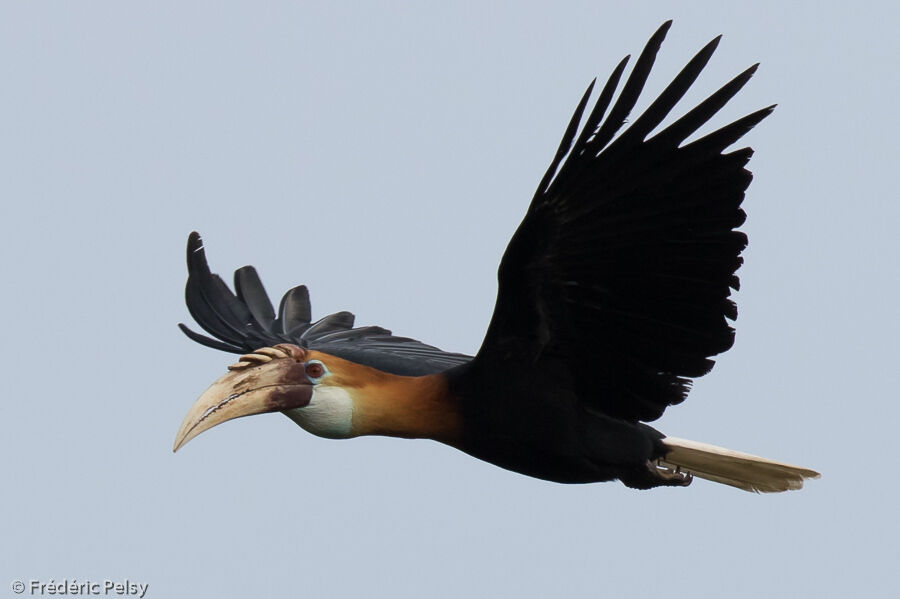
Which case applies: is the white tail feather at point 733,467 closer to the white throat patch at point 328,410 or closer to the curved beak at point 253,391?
the white throat patch at point 328,410

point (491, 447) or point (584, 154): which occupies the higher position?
point (584, 154)

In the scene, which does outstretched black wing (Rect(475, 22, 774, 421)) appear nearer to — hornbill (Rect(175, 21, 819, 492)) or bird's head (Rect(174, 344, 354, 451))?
hornbill (Rect(175, 21, 819, 492))

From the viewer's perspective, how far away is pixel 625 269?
330 inches

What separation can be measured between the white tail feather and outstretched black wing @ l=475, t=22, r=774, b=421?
617 mm

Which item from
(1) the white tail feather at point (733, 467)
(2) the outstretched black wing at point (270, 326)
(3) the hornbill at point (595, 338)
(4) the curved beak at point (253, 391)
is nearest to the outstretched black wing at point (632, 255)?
(3) the hornbill at point (595, 338)

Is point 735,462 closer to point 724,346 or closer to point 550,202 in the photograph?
point 724,346

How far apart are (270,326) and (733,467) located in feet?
10.8

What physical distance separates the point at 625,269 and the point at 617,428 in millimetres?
1070

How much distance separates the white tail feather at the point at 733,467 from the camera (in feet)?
31.0

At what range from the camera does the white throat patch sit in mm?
8828

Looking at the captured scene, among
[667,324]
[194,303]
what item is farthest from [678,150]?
[194,303]

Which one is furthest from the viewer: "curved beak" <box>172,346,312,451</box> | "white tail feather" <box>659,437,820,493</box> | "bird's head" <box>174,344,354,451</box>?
"white tail feather" <box>659,437,820,493</box>

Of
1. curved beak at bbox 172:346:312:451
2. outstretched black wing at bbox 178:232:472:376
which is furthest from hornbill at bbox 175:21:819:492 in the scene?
outstretched black wing at bbox 178:232:472:376

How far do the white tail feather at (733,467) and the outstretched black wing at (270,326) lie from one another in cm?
159
